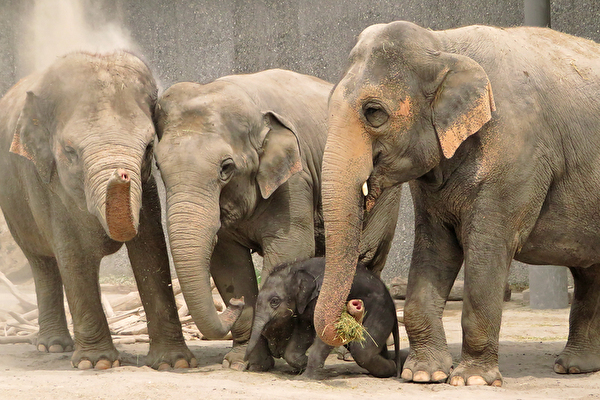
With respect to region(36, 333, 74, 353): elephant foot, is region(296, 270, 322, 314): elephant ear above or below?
above

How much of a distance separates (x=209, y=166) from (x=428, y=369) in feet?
5.59

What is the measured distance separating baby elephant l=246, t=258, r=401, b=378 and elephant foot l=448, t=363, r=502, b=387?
494 millimetres

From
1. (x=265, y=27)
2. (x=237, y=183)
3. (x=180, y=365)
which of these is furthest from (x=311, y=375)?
(x=265, y=27)

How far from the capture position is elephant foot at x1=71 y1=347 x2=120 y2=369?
17.7 feet

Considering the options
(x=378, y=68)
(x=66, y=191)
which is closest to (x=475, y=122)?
(x=378, y=68)

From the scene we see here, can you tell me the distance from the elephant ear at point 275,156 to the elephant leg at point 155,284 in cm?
74

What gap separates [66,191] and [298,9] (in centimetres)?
640

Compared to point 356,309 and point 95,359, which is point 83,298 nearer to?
point 95,359

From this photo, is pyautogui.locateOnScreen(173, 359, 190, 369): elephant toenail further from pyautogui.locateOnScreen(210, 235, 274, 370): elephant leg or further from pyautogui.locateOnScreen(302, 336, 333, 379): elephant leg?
pyautogui.locateOnScreen(302, 336, 333, 379): elephant leg

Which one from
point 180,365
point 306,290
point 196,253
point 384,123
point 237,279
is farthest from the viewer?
point 237,279

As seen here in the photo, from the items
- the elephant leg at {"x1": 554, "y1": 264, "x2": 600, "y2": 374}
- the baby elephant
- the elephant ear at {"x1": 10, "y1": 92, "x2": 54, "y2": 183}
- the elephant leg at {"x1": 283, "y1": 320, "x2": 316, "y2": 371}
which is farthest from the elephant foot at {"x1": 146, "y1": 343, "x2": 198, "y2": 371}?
the elephant leg at {"x1": 554, "y1": 264, "x2": 600, "y2": 374}

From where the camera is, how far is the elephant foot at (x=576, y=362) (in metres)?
5.39

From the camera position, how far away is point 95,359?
17.9 ft

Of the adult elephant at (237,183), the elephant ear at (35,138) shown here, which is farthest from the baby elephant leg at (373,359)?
the elephant ear at (35,138)
